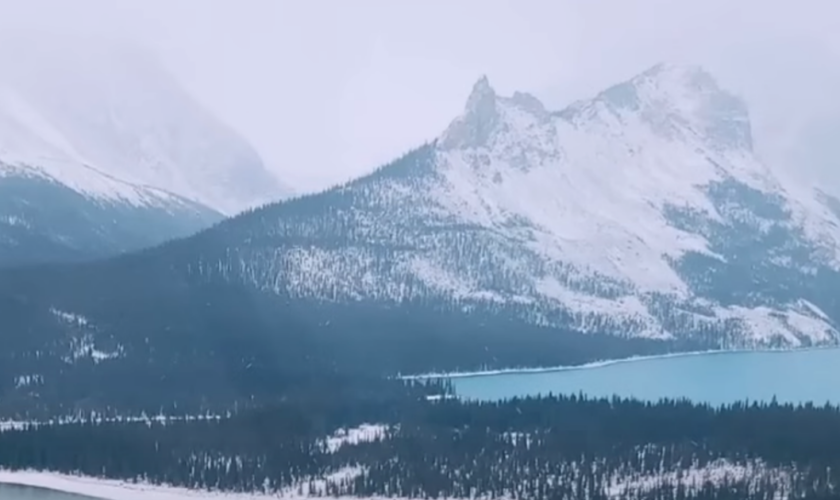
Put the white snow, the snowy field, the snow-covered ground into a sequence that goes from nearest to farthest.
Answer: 1. the snowy field
2. the snow-covered ground
3. the white snow

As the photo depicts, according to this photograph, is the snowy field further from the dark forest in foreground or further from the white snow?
the white snow

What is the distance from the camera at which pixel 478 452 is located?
140125mm

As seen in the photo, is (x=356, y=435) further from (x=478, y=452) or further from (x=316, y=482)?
(x=316, y=482)

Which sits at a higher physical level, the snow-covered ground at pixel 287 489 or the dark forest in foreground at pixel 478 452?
the dark forest in foreground at pixel 478 452

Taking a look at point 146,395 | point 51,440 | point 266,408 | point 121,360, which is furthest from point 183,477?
point 121,360

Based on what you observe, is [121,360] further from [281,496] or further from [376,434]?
[281,496]

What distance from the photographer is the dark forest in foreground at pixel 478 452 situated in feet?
417

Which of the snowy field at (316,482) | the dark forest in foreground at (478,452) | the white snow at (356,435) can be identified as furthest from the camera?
the white snow at (356,435)

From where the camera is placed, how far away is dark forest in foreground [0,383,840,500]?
417 feet

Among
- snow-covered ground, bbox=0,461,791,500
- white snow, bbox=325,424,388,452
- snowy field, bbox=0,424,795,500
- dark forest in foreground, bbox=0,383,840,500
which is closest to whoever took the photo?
snowy field, bbox=0,424,795,500

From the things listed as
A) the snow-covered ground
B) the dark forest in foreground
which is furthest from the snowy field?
the dark forest in foreground

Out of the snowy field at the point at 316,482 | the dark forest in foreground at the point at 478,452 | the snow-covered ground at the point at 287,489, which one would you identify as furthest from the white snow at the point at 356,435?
the snow-covered ground at the point at 287,489

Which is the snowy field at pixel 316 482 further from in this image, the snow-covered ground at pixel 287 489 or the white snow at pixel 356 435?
the white snow at pixel 356 435

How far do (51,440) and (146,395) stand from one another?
30.6 metres
